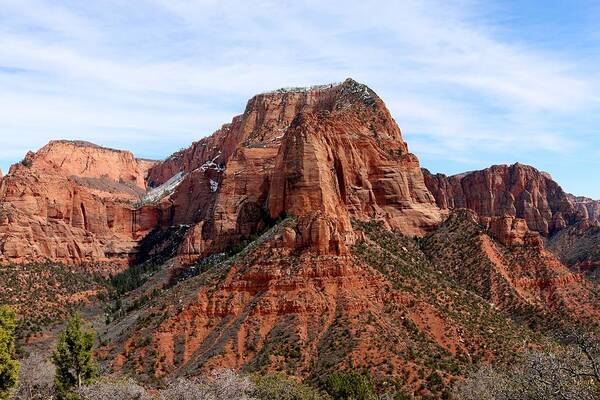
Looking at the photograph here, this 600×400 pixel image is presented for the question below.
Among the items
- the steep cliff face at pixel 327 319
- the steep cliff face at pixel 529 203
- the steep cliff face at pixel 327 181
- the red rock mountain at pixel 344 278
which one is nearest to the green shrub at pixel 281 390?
the steep cliff face at pixel 327 319

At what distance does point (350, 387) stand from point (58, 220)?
10201 cm

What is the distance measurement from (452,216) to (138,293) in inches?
2262

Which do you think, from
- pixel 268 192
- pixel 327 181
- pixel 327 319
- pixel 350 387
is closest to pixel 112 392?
pixel 350 387

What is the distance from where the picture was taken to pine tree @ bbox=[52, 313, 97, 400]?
5741 centimetres

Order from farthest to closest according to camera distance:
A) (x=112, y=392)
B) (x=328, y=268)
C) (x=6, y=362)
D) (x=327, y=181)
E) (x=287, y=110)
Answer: (x=287, y=110)
(x=327, y=181)
(x=328, y=268)
(x=112, y=392)
(x=6, y=362)

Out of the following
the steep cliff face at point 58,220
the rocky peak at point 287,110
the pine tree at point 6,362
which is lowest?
the pine tree at point 6,362

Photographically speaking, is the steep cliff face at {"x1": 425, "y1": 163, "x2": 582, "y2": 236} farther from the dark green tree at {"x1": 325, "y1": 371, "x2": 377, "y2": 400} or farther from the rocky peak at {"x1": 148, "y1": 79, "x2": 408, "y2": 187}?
the dark green tree at {"x1": 325, "y1": 371, "x2": 377, "y2": 400}

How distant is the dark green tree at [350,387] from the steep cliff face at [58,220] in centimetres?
8231

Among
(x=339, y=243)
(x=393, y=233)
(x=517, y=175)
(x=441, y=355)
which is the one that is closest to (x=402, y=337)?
(x=441, y=355)

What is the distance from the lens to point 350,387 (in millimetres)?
55750

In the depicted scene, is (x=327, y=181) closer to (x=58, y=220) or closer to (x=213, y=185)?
(x=58, y=220)

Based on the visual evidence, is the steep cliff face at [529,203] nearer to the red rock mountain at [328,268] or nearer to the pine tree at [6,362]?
the red rock mountain at [328,268]

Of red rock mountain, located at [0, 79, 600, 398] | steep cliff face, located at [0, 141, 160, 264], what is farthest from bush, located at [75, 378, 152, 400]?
steep cliff face, located at [0, 141, 160, 264]

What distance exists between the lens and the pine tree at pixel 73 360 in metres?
57.4
